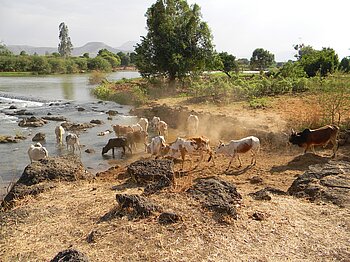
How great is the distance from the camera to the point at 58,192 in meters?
9.42

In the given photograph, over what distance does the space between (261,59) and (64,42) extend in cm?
10225

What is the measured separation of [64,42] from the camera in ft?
481

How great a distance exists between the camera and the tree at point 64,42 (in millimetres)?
146125

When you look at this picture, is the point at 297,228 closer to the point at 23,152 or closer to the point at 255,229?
the point at 255,229

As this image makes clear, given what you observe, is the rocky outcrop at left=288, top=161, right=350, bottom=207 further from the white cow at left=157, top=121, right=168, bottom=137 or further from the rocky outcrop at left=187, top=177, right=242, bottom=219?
the white cow at left=157, top=121, right=168, bottom=137

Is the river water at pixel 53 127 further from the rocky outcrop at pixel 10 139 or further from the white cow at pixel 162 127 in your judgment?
the white cow at pixel 162 127

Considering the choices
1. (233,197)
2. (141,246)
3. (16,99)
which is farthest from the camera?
(16,99)

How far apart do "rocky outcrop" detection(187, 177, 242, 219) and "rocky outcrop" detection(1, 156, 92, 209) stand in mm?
4132

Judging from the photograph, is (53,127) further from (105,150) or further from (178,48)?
(178,48)

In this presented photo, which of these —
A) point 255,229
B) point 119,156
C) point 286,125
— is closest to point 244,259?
point 255,229

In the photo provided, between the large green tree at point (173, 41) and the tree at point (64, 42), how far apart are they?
122 meters

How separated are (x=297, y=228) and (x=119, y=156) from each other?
402 inches

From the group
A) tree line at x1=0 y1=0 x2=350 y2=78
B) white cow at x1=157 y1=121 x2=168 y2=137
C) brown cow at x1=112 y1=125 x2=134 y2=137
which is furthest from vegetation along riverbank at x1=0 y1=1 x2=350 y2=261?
tree line at x1=0 y1=0 x2=350 y2=78

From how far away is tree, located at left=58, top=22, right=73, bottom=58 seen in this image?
146m
